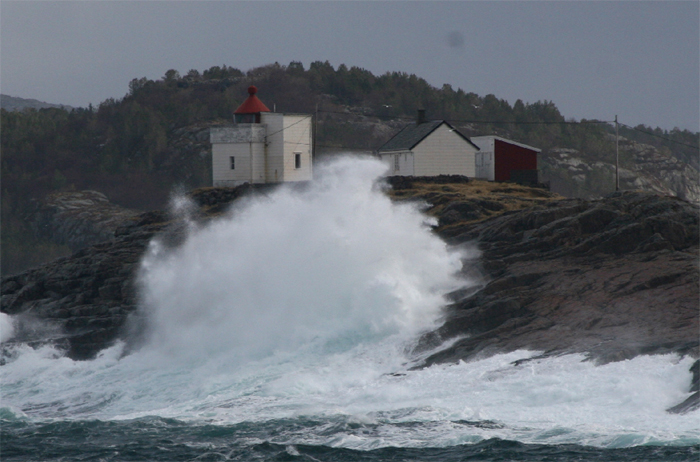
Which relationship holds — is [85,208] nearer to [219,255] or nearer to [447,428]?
[219,255]

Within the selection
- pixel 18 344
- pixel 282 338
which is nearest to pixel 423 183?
pixel 282 338

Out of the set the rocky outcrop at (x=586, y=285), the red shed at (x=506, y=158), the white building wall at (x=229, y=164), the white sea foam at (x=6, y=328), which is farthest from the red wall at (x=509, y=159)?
the white sea foam at (x=6, y=328)

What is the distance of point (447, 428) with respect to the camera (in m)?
17.1

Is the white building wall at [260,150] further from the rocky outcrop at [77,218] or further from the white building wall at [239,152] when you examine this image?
the rocky outcrop at [77,218]

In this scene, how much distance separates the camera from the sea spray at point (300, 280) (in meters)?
24.4

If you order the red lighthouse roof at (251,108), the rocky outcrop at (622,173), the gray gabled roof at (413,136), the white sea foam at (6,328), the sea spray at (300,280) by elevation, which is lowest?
the white sea foam at (6,328)

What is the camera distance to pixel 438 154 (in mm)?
41125

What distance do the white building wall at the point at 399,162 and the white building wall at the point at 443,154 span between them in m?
0.35

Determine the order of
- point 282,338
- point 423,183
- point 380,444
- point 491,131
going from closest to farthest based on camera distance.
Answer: point 380,444
point 282,338
point 423,183
point 491,131

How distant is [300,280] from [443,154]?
16.6 metres

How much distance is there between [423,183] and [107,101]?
181 ft

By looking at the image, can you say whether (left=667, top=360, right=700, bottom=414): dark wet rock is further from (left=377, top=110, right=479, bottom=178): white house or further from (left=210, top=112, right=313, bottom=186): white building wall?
(left=210, top=112, right=313, bottom=186): white building wall

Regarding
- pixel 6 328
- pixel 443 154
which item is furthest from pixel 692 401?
pixel 443 154

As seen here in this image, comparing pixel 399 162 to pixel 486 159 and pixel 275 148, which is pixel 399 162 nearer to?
pixel 486 159
